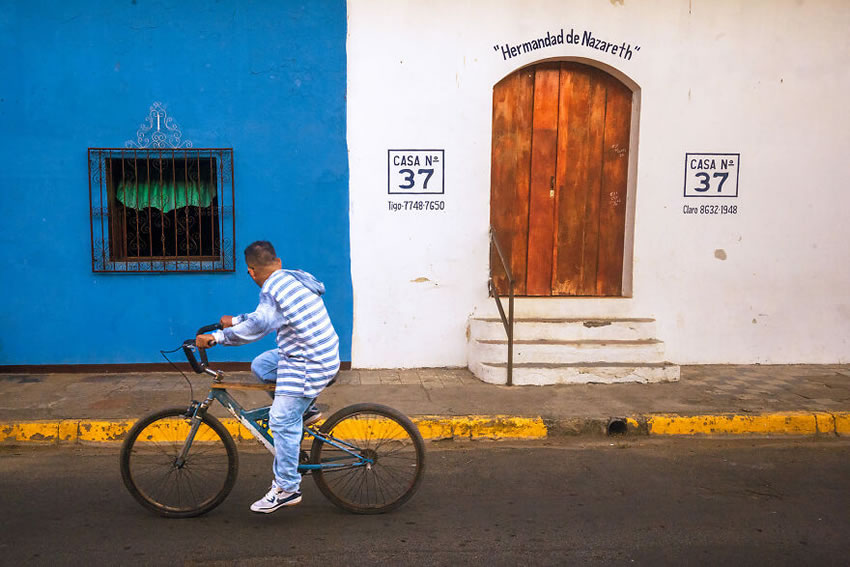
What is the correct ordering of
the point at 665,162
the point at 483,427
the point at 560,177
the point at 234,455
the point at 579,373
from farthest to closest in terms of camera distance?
the point at 560,177 < the point at 665,162 < the point at 579,373 < the point at 483,427 < the point at 234,455

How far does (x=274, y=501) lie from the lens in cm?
372

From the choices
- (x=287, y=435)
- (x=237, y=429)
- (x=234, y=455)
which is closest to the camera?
(x=287, y=435)

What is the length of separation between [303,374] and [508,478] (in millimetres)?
1730

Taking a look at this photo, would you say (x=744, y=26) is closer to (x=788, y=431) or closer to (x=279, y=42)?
(x=788, y=431)

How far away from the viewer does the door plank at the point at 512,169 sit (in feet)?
23.3

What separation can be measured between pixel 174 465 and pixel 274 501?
26.5 inches

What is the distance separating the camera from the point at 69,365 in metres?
6.87

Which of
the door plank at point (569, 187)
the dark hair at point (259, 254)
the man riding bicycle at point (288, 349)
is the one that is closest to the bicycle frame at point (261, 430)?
the man riding bicycle at point (288, 349)

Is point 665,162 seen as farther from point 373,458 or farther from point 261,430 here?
point 261,430

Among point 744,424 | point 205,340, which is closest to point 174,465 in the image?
point 205,340

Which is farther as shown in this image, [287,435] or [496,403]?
[496,403]

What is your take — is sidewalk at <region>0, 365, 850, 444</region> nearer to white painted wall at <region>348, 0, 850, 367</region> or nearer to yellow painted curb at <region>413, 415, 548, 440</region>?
yellow painted curb at <region>413, 415, 548, 440</region>

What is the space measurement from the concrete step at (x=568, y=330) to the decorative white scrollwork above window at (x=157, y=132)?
3.68 meters

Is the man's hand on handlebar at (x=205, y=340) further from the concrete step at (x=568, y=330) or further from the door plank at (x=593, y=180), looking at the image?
the door plank at (x=593, y=180)
